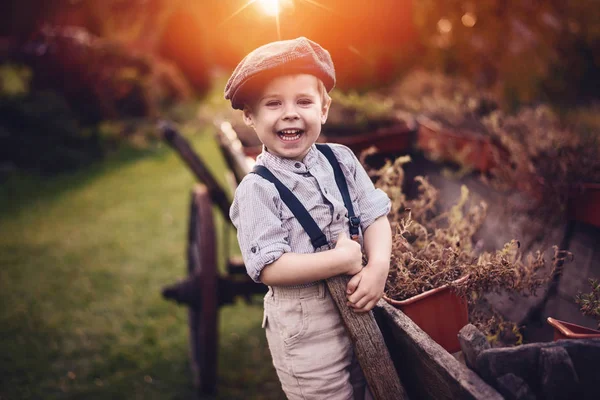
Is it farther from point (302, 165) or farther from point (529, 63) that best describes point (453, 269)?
point (529, 63)

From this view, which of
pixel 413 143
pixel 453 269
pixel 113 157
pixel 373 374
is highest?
pixel 113 157

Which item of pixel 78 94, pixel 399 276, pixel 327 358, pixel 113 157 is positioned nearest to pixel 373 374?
pixel 327 358

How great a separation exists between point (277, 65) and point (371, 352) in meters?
0.85

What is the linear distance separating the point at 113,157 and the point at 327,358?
855 cm

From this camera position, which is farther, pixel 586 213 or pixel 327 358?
pixel 586 213

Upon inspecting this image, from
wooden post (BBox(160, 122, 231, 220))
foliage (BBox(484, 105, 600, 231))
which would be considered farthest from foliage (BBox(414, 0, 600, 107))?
→ wooden post (BBox(160, 122, 231, 220))

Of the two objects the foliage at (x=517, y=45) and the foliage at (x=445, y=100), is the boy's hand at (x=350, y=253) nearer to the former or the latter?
the foliage at (x=445, y=100)

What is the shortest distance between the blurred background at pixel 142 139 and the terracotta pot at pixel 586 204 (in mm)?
115

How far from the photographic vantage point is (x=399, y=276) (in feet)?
5.06

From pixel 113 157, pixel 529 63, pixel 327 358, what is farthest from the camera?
pixel 113 157

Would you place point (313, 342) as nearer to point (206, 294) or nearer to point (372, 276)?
point (372, 276)

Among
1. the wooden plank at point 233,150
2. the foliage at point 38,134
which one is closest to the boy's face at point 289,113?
the wooden plank at point 233,150

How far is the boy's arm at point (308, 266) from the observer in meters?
1.36

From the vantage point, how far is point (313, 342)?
1486mm
